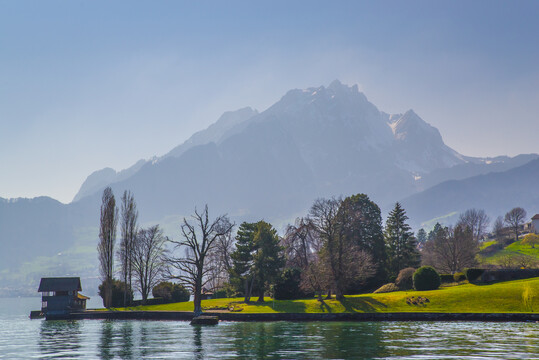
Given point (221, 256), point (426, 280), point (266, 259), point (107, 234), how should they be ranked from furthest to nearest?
1. point (221, 256)
2. point (107, 234)
3. point (266, 259)
4. point (426, 280)

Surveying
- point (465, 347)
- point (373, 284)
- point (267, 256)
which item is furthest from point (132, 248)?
point (465, 347)

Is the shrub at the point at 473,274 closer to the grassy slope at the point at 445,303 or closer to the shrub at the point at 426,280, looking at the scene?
the grassy slope at the point at 445,303

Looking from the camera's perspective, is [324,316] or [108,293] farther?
[108,293]

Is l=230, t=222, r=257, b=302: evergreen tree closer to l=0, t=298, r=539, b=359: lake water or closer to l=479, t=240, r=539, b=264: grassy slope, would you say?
l=0, t=298, r=539, b=359: lake water

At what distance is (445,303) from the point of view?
65312 mm

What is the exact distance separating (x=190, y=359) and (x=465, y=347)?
66.1 feet

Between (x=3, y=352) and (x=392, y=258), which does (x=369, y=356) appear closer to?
(x=3, y=352)

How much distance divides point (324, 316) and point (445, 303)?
1667 cm

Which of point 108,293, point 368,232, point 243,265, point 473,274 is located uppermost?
point 368,232

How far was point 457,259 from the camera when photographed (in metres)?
106

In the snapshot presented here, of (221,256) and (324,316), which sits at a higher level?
(221,256)

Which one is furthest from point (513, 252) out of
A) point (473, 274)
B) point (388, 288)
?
point (388, 288)

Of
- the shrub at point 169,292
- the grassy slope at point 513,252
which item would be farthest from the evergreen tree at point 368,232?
the grassy slope at point 513,252

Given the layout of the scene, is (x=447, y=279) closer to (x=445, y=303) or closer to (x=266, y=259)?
(x=445, y=303)
